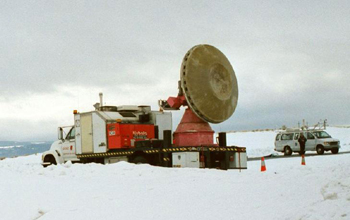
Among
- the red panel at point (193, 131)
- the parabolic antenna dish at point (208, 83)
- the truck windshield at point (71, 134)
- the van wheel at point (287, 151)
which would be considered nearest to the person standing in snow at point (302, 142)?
the van wheel at point (287, 151)

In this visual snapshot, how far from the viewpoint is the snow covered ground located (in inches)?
285

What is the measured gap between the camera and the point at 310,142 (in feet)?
102

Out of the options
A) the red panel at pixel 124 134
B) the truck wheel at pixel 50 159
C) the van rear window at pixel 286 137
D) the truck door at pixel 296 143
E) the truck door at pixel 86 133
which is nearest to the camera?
the red panel at pixel 124 134

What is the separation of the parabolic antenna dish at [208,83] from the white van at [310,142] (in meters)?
15.1

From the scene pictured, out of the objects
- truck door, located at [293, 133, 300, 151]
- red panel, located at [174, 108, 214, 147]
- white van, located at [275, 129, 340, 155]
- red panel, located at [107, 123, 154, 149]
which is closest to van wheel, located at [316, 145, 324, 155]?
white van, located at [275, 129, 340, 155]

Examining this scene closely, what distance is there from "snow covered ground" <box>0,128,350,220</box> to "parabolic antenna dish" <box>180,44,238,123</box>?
5000 mm

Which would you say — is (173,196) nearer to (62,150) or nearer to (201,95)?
(201,95)

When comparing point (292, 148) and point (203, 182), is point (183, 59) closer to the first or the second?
point (203, 182)

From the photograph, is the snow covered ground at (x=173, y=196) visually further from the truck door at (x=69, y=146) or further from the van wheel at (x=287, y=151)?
the van wheel at (x=287, y=151)

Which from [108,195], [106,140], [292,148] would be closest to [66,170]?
[108,195]

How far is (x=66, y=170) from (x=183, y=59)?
21.4 ft

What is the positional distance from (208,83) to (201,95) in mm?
605

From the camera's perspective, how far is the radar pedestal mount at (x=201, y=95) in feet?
52.4

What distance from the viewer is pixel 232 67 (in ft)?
59.9
